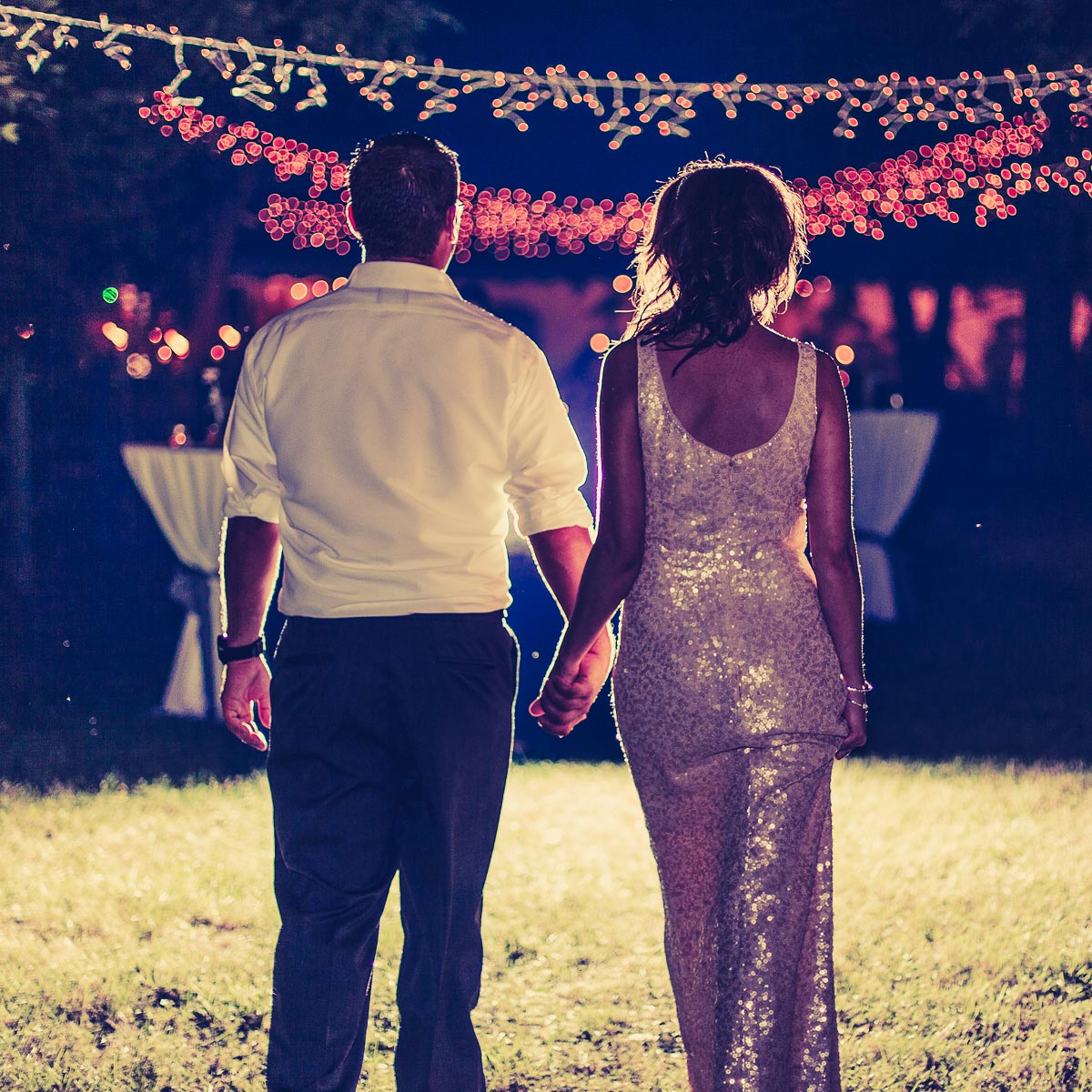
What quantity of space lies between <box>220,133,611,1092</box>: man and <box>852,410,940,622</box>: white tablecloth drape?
694 cm

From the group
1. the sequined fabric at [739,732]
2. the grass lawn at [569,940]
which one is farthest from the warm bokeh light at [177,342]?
the sequined fabric at [739,732]

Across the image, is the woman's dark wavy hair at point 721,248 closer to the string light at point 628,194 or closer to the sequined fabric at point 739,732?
the sequined fabric at point 739,732

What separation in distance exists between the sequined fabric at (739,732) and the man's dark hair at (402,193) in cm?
46

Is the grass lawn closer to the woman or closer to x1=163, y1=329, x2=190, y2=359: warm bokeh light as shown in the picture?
the woman

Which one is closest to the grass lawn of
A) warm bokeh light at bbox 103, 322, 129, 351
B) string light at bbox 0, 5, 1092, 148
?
string light at bbox 0, 5, 1092, 148

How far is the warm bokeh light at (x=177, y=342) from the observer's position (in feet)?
52.0

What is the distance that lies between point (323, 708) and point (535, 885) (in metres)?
2.81

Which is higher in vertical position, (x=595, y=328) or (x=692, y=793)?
(x=595, y=328)

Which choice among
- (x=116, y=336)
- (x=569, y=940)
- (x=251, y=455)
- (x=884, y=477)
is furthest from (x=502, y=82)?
(x=116, y=336)

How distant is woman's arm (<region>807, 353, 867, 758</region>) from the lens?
2.54m

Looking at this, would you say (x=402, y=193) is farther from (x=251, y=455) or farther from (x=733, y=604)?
(x=733, y=604)

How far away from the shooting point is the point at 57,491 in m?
15.4

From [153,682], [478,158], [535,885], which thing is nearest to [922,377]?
[478,158]

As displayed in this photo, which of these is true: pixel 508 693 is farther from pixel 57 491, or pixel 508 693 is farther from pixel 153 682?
pixel 57 491
